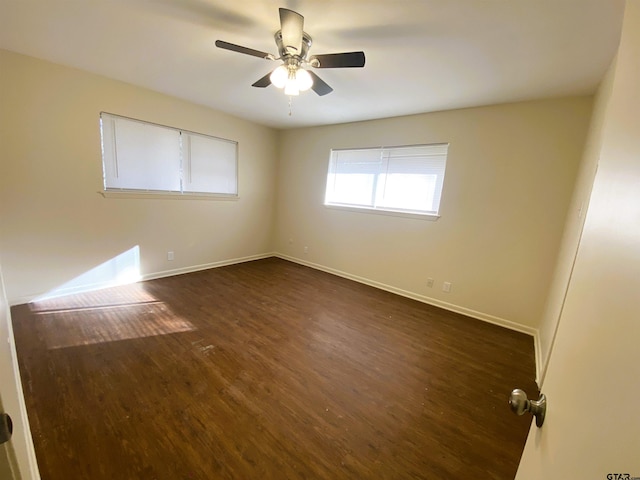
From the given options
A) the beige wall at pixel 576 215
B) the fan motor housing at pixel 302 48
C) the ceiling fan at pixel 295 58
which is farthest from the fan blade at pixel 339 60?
the beige wall at pixel 576 215

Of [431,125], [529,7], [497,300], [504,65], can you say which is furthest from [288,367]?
[431,125]

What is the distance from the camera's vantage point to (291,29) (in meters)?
1.52

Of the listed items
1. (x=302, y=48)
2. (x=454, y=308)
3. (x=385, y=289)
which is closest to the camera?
(x=302, y=48)

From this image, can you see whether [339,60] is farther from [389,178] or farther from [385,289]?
[385,289]

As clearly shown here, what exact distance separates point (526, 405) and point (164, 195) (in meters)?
4.05

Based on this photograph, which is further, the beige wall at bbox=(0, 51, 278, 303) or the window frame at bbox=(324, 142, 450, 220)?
the window frame at bbox=(324, 142, 450, 220)

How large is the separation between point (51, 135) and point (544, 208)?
5.10 meters

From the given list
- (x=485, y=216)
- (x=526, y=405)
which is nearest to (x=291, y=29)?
(x=526, y=405)

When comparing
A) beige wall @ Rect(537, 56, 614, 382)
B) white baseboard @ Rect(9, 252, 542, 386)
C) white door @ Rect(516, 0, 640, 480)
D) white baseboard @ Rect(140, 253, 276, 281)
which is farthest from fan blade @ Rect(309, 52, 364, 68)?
white baseboard @ Rect(140, 253, 276, 281)

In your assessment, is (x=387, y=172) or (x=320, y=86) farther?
(x=387, y=172)

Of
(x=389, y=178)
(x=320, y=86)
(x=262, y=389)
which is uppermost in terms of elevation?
(x=320, y=86)

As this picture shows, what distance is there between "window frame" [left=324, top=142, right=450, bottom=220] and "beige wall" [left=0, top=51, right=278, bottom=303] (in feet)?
6.59

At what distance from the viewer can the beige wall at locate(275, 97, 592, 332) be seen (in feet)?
8.41

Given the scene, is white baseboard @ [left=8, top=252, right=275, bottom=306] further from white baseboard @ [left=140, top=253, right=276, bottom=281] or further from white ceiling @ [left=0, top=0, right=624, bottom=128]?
white ceiling @ [left=0, top=0, right=624, bottom=128]
